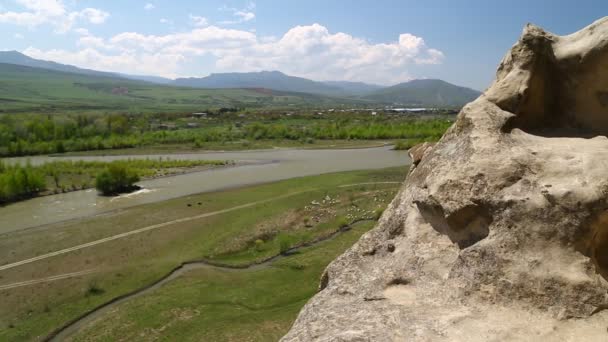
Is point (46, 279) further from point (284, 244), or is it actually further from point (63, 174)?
point (63, 174)

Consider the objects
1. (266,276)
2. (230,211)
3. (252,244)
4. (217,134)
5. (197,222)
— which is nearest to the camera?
(266,276)

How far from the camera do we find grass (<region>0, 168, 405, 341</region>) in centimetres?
2472

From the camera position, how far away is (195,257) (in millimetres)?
35000

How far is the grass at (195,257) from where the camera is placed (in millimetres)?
24719

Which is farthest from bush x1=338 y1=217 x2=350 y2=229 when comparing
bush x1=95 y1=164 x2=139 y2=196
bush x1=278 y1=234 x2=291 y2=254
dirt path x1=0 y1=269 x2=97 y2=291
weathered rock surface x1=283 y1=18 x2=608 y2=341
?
bush x1=95 y1=164 x2=139 y2=196

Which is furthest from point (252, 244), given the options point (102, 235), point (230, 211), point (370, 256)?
point (370, 256)

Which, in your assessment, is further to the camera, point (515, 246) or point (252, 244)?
point (252, 244)

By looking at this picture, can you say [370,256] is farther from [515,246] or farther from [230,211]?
[230,211]

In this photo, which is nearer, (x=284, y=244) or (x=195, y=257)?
(x=195, y=257)

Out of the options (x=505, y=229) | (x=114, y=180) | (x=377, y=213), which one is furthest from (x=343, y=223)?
(x=505, y=229)

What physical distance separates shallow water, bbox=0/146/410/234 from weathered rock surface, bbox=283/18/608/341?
4574 cm

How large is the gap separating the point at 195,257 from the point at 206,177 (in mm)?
35289

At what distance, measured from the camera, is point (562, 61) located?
1135 cm

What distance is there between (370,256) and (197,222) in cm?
3484
